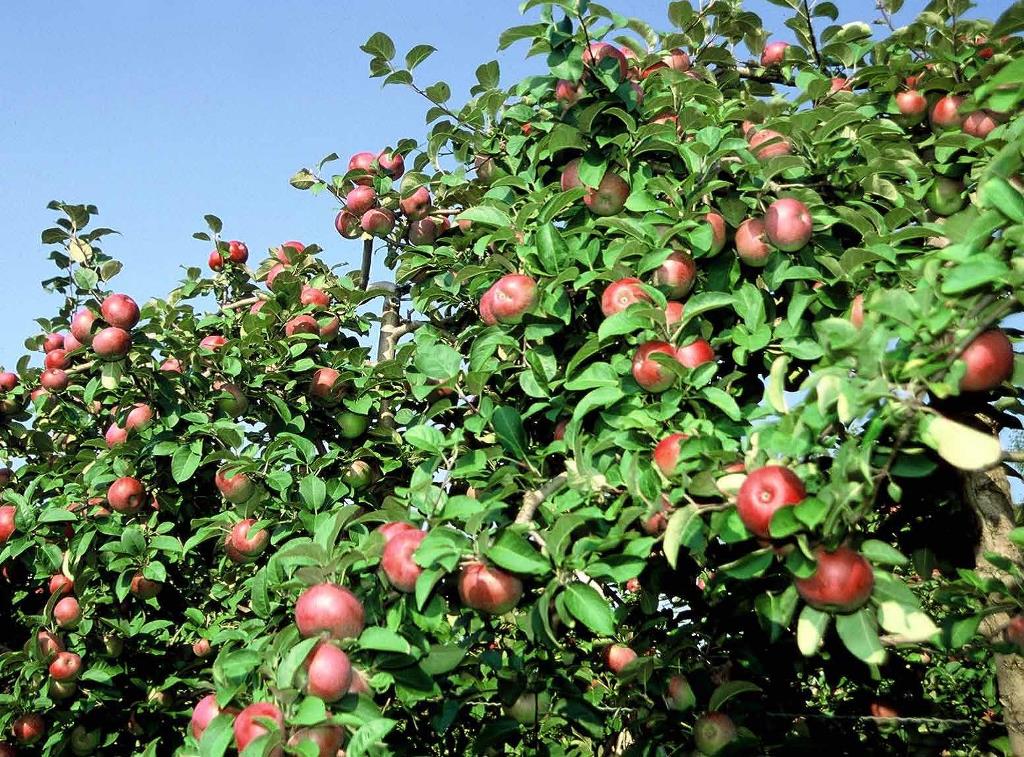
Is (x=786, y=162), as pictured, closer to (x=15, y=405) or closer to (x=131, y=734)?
(x=131, y=734)

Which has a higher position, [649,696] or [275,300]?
[275,300]

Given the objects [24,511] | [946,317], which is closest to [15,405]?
[24,511]

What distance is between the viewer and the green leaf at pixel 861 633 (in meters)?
1.62

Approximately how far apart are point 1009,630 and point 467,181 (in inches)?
95.7

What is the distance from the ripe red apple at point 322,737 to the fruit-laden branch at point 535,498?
579 millimetres

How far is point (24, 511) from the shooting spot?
3344 millimetres

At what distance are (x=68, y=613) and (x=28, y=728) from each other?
A: 500 mm

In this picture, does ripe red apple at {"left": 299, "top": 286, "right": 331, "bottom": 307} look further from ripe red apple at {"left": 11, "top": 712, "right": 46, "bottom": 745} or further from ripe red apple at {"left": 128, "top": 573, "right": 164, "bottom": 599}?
ripe red apple at {"left": 11, "top": 712, "right": 46, "bottom": 745}

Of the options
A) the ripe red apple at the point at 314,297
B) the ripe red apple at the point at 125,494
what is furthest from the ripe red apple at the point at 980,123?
A: the ripe red apple at the point at 125,494

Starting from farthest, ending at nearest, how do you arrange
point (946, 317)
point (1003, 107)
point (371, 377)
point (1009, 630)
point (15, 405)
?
point (15, 405) → point (371, 377) → point (1009, 630) → point (1003, 107) → point (946, 317)

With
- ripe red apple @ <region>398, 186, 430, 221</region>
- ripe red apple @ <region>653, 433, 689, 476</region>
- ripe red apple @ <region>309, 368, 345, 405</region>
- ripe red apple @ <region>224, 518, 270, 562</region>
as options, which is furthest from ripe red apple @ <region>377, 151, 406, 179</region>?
ripe red apple @ <region>653, 433, 689, 476</region>

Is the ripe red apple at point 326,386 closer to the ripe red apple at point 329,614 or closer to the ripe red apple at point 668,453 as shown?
the ripe red apple at point 329,614

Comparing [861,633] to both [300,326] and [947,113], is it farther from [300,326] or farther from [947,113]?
[300,326]

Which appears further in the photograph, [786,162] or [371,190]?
[371,190]
